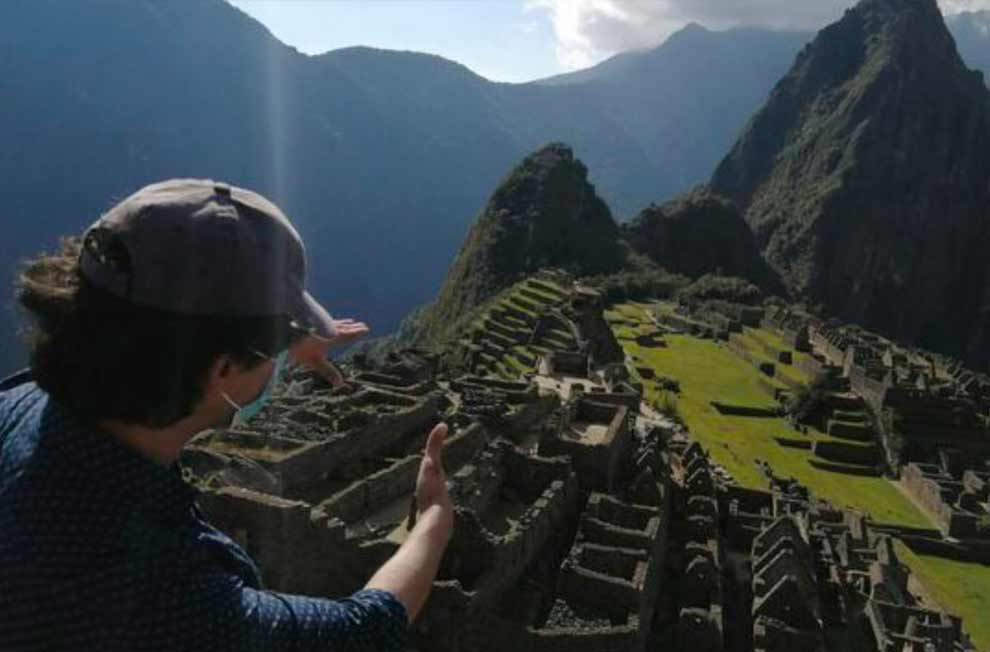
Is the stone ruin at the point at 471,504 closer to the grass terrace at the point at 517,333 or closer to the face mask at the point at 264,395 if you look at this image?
the face mask at the point at 264,395

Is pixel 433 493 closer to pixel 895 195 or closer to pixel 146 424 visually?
pixel 146 424

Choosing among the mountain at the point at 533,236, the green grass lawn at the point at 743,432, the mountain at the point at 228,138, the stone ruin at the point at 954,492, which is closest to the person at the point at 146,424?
the green grass lawn at the point at 743,432

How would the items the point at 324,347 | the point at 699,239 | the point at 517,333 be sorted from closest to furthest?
the point at 324,347 < the point at 517,333 < the point at 699,239

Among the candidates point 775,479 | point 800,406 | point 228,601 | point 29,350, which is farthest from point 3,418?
point 800,406

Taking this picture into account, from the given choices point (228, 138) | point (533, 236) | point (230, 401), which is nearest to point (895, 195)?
point (533, 236)

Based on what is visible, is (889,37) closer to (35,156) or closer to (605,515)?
(35,156)

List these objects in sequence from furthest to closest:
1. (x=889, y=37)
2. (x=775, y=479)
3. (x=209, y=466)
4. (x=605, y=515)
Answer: (x=889, y=37)
(x=775, y=479)
(x=605, y=515)
(x=209, y=466)
